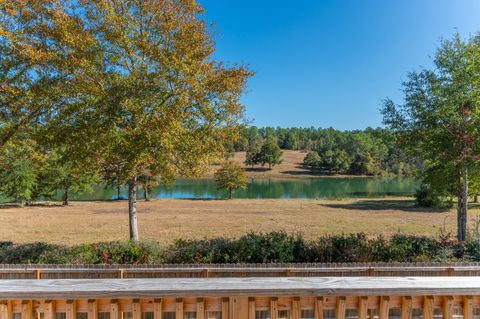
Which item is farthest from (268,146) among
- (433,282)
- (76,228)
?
(433,282)

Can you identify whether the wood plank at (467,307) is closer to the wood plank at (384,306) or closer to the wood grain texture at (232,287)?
the wood grain texture at (232,287)

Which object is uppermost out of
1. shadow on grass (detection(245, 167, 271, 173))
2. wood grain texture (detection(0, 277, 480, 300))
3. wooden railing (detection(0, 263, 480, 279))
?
wood grain texture (detection(0, 277, 480, 300))

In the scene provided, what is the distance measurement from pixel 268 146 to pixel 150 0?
73388 mm

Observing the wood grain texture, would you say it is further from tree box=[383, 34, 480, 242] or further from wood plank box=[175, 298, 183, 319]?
tree box=[383, 34, 480, 242]

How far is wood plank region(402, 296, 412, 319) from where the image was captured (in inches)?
86.3

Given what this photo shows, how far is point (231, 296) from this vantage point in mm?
2123

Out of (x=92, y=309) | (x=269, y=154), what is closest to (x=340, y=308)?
(x=92, y=309)

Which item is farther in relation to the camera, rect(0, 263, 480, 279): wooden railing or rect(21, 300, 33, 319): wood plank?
rect(0, 263, 480, 279): wooden railing

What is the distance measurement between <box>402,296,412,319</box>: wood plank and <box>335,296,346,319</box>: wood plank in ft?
1.36

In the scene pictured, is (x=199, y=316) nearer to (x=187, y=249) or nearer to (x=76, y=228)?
(x=187, y=249)

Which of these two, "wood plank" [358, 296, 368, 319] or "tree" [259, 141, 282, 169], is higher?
"tree" [259, 141, 282, 169]

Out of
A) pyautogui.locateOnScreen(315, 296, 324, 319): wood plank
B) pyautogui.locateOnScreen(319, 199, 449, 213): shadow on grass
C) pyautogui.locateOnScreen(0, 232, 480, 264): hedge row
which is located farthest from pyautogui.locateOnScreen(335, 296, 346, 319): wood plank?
pyautogui.locateOnScreen(319, 199, 449, 213): shadow on grass

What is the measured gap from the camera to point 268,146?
267 feet

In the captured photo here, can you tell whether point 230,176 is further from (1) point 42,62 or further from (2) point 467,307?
(2) point 467,307
